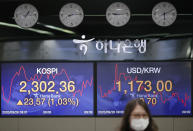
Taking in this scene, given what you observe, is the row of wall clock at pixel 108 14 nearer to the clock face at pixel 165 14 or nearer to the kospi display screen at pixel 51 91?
the clock face at pixel 165 14

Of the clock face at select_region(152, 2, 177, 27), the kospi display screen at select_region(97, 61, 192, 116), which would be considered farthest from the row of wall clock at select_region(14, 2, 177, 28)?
the kospi display screen at select_region(97, 61, 192, 116)

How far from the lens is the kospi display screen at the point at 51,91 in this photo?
214 inches

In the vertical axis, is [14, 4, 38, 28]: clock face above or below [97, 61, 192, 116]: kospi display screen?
above

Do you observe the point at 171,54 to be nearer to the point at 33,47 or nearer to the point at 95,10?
the point at 95,10

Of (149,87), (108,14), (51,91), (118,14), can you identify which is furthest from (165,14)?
(51,91)

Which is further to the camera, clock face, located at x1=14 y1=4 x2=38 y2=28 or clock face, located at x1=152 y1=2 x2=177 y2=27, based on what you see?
clock face, located at x1=14 y1=4 x2=38 y2=28

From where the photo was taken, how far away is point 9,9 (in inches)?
219

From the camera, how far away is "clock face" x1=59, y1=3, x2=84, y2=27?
17.9 ft

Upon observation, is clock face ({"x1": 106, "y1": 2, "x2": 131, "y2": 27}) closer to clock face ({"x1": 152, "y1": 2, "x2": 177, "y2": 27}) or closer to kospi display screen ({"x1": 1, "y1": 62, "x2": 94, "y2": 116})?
clock face ({"x1": 152, "y1": 2, "x2": 177, "y2": 27})

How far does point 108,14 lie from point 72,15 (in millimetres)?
604

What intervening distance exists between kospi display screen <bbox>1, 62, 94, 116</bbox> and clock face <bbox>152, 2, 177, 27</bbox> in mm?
1354

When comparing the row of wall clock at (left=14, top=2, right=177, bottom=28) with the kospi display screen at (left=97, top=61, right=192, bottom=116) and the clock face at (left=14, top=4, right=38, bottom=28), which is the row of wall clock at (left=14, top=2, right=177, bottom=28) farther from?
the kospi display screen at (left=97, top=61, right=192, bottom=116)

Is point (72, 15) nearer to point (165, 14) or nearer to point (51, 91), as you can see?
point (51, 91)

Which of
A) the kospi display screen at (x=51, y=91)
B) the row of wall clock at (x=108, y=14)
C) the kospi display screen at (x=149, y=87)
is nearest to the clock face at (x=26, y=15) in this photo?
the row of wall clock at (x=108, y=14)
